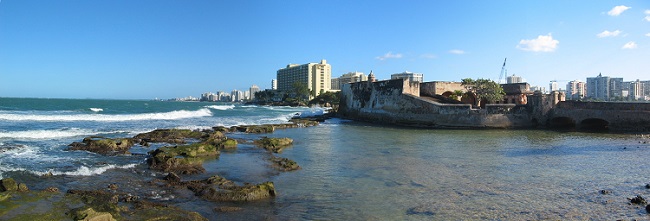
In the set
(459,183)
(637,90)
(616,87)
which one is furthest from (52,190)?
(616,87)

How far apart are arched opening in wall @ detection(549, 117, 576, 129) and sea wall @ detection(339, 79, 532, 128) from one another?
5.62 ft

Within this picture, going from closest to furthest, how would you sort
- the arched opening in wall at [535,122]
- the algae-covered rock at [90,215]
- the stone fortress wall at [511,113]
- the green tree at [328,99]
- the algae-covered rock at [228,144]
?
the algae-covered rock at [90,215] < the algae-covered rock at [228,144] < the stone fortress wall at [511,113] < the arched opening in wall at [535,122] < the green tree at [328,99]

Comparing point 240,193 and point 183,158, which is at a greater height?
point 183,158

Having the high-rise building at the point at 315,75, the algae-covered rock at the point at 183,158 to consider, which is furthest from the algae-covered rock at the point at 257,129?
the high-rise building at the point at 315,75

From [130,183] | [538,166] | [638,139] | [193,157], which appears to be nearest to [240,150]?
[193,157]

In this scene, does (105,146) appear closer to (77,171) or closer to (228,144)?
(228,144)

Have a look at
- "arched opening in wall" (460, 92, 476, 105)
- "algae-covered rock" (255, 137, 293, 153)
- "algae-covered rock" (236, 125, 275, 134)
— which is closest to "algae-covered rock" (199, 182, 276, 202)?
"algae-covered rock" (255, 137, 293, 153)

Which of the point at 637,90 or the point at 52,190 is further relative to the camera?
the point at 637,90

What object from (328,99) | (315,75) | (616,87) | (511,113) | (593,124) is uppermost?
(315,75)

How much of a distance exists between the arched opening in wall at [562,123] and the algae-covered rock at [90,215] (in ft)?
105

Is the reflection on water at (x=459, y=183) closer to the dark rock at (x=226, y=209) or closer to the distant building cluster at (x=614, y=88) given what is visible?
the dark rock at (x=226, y=209)

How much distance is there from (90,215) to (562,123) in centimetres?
3362

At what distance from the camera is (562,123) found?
1232 inches

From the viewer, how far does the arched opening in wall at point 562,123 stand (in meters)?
30.6
